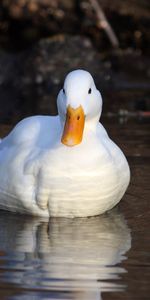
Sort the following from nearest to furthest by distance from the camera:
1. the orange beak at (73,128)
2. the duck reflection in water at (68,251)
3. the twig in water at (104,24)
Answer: the duck reflection in water at (68,251), the orange beak at (73,128), the twig in water at (104,24)

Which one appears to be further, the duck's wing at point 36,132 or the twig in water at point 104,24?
the twig in water at point 104,24

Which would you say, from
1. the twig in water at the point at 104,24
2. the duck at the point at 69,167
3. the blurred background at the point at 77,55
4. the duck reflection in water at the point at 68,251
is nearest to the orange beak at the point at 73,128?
the duck at the point at 69,167

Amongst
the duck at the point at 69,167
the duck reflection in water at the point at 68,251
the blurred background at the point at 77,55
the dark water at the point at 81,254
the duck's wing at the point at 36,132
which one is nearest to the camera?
the dark water at the point at 81,254

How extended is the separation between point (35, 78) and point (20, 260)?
30.0 ft

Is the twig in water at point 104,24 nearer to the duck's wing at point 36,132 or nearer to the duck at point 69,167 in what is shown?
the duck's wing at point 36,132

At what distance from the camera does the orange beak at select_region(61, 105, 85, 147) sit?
25.1 feet

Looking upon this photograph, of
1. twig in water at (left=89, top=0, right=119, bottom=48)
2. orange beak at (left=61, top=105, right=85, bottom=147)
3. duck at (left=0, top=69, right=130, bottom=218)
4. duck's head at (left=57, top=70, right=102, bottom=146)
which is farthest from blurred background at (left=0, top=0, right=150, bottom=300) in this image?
orange beak at (left=61, top=105, right=85, bottom=147)

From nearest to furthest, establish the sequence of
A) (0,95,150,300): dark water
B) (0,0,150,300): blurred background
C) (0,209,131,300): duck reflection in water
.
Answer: (0,95,150,300): dark water < (0,209,131,300): duck reflection in water < (0,0,150,300): blurred background

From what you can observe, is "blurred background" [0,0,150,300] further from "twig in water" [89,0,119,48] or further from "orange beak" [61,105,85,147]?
"orange beak" [61,105,85,147]

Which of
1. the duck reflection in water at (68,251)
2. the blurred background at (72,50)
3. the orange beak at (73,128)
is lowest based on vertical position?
the blurred background at (72,50)

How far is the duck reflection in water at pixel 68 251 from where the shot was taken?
21.3 feet

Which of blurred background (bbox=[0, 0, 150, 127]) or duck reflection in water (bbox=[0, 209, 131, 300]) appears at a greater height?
duck reflection in water (bbox=[0, 209, 131, 300])

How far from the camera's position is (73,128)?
764cm

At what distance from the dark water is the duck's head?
688 mm
